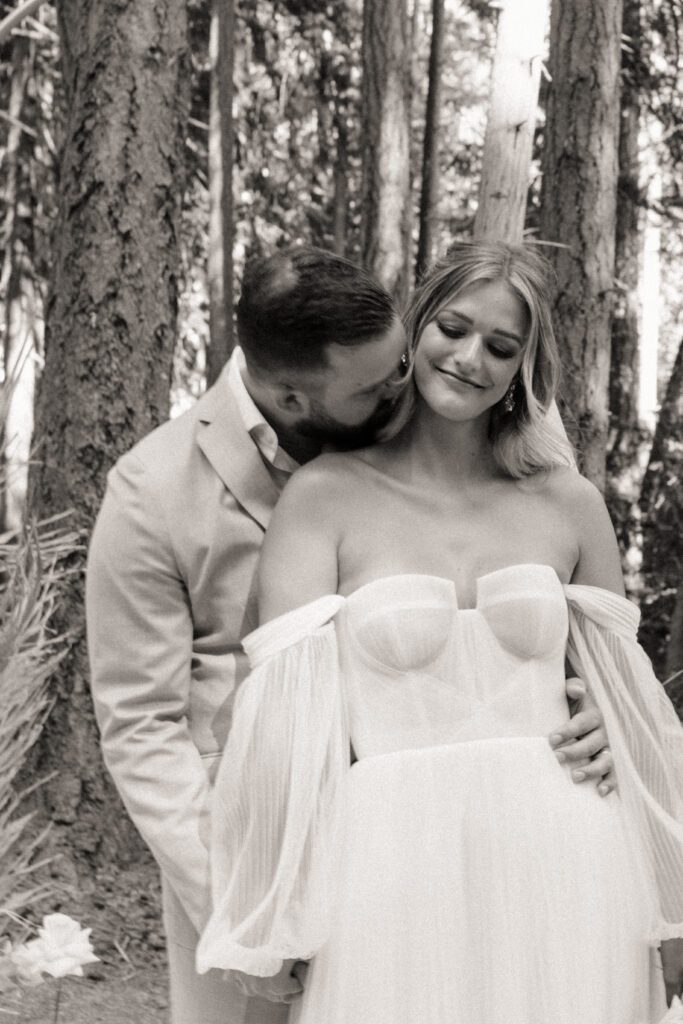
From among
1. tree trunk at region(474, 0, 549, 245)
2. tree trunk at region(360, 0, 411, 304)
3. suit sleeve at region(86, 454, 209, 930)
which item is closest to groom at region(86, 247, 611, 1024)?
suit sleeve at region(86, 454, 209, 930)

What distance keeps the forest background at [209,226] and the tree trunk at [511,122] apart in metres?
0.01

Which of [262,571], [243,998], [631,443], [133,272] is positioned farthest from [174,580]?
[631,443]

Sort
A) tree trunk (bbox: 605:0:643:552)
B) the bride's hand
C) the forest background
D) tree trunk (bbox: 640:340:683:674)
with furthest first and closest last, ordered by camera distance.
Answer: tree trunk (bbox: 605:0:643:552) < tree trunk (bbox: 640:340:683:674) < the forest background < the bride's hand

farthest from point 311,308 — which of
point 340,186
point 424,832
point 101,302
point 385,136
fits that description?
point 340,186

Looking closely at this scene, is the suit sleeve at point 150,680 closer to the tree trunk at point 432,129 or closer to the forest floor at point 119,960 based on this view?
the forest floor at point 119,960

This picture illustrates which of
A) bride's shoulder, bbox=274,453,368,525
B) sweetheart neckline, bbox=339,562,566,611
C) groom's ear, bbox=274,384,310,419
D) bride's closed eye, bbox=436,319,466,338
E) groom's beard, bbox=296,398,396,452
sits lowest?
sweetheart neckline, bbox=339,562,566,611

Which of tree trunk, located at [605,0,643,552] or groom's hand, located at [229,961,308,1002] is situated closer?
groom's hand, located at [229,961,308,1002]

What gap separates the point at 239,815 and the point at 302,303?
957 millimetres

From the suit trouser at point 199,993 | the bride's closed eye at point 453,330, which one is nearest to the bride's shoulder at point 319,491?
the bride's closed eye at point 453,330

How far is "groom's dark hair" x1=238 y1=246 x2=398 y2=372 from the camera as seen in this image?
2662 millimetres

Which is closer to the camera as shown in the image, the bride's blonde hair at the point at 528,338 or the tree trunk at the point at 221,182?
the bride's blonde hair at the point at 528,338

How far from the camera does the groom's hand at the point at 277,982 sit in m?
2.71

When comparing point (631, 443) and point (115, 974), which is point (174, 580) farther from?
point (631, 443)

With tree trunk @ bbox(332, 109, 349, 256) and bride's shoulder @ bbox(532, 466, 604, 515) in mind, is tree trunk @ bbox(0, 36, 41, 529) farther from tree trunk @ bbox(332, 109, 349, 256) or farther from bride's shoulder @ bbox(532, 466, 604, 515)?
bride's shoulder @ bbox(532, 466, 604, 515)
